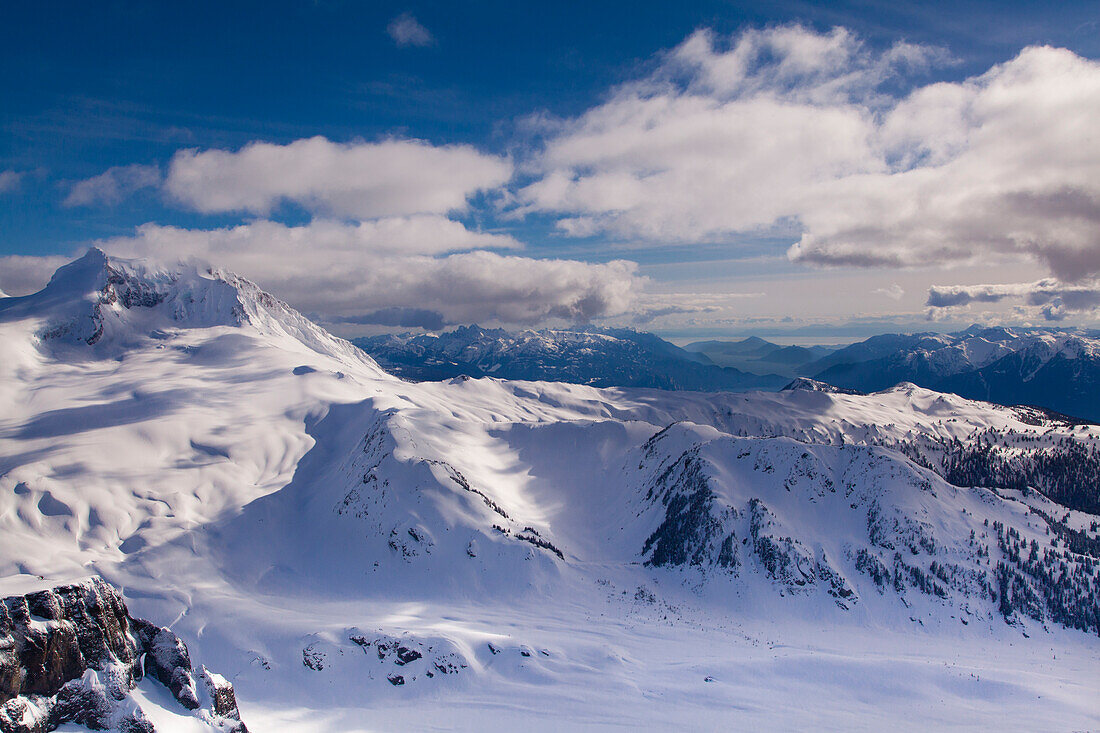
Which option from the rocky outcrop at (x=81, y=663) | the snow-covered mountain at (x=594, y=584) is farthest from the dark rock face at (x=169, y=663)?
the snow-covered mountain at (x=594, y=584)

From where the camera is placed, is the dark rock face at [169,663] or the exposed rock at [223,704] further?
the exposed rock at [223,704]

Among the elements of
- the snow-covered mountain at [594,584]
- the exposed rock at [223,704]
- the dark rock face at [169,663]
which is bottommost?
the snow-covered mountain at [594,584]

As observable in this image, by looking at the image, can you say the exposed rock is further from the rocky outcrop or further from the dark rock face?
the dark rock face

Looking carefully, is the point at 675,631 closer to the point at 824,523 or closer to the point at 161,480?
the point at 824,523

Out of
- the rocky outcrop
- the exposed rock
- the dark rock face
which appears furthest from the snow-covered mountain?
the exposed rock

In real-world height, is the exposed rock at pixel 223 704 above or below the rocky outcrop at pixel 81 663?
below

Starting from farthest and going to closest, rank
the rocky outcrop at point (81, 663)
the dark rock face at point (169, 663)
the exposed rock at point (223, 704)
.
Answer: the exposed rock at point (223, 704) → the dark rock face at point (169, 663) → the rocky outcrop at point (81, 663)

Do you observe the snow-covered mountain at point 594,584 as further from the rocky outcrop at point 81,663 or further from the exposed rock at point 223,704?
the exposed rock at point 223,704

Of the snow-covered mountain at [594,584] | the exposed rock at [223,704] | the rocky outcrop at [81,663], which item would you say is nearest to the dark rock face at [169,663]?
the rocky outcrop at [81,663]

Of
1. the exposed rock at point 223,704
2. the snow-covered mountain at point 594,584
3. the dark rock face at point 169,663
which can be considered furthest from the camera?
the snow-covered mountain at point 594,584
